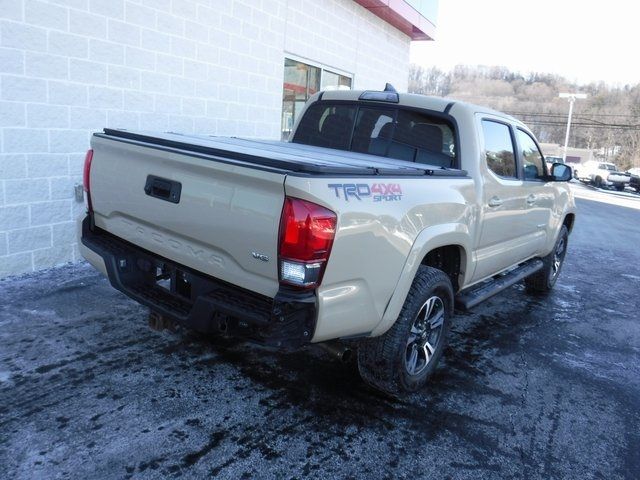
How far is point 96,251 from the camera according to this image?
10.7 feet

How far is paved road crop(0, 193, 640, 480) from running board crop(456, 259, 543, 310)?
1.50ft

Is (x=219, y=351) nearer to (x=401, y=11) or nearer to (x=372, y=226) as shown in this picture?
(x=372, y=226)

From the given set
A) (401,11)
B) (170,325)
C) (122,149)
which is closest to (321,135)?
(122,149)

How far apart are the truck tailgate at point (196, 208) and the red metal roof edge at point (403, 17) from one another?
26.9 ft

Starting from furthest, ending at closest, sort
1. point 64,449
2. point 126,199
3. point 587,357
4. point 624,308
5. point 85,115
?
point 624,308 → point 85,115 → point 587,357 → point 126,199 → point 64,449

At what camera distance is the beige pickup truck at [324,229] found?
96.3 inches

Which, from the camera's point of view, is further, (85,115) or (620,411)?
(85,115)

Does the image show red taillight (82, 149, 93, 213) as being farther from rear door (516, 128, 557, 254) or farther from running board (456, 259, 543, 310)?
rear door (516, 128, 557, 254)

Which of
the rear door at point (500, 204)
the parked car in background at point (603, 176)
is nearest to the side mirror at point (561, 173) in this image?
the rear door at point (500, 204)

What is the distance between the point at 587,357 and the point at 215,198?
136 inches

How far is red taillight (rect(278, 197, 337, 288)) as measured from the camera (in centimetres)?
236

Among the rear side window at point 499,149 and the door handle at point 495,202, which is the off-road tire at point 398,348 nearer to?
the door handle at point 495,202

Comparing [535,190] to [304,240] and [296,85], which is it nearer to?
[304,240]

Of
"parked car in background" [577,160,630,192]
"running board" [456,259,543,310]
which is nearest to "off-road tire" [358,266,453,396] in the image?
"running board" [456,259,543,310]
